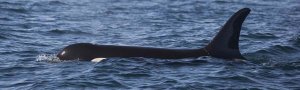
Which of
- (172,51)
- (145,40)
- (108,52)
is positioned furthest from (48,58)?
(145,40)

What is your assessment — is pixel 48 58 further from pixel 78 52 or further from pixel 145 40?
pixel 145 40

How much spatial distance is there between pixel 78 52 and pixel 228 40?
13.2 ft

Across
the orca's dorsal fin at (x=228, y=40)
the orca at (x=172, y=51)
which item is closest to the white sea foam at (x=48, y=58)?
the orca at (x=172, y=51)

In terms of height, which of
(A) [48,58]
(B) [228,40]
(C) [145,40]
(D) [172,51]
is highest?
(B) [228,40]

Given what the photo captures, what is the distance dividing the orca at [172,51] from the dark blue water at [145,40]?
246 millimetres

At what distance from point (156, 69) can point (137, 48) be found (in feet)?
4.90

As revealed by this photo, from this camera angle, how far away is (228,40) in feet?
58.5

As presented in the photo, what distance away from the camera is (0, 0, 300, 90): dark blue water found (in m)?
15.3

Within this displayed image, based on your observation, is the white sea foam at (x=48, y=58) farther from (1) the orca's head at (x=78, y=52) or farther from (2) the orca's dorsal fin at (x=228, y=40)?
(2) the orca's dorsal fin at (x=228, y=40)

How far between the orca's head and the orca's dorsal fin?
3.20m

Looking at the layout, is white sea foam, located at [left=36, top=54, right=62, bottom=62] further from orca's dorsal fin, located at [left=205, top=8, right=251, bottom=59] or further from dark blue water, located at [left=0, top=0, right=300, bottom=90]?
orca's dorsal fin, located at [left=205, top=8, right=251, bottom=59]

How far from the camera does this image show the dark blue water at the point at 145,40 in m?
15.3

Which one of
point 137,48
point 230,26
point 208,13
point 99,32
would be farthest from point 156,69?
point 208,13

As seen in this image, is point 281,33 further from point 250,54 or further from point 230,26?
point 230,26
